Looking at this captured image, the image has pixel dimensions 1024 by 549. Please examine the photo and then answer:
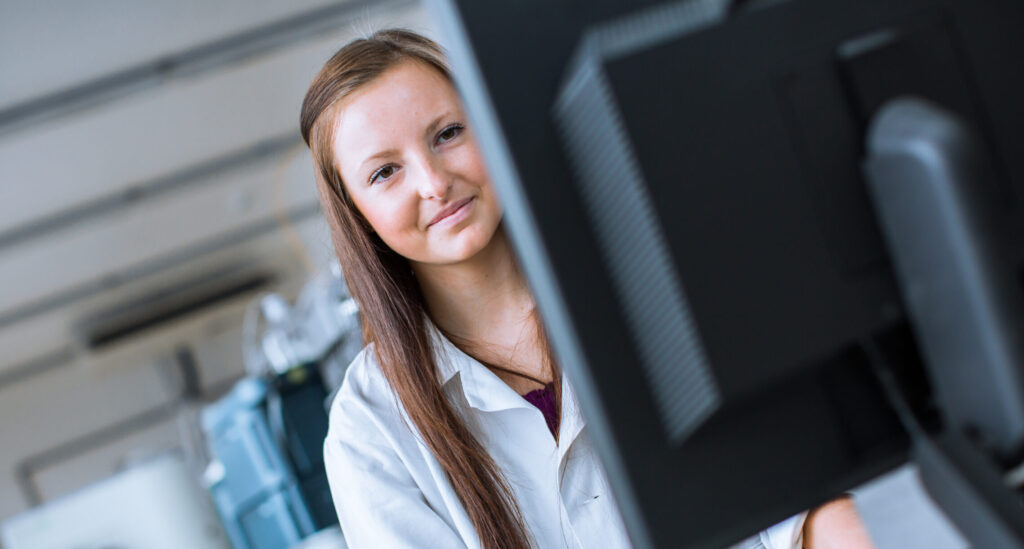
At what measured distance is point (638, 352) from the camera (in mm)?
465

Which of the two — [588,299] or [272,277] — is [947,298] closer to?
[588,299]

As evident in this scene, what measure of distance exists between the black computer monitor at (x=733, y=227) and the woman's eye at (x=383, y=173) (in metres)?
0.52

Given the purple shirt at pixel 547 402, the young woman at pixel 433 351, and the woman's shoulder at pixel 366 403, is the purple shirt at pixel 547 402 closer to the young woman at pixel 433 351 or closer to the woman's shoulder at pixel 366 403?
the young woman at pixel 433 351

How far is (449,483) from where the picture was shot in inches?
39.2

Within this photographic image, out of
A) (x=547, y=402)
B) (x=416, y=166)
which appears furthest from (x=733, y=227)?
(x=547, y=402)

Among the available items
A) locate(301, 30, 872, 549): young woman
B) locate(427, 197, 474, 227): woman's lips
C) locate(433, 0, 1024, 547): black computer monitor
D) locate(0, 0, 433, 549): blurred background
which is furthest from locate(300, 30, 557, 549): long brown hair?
locate(433, 0, 1024, 547): black computer monitor

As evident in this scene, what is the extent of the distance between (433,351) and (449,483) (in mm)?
158

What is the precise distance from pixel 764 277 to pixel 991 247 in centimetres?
10

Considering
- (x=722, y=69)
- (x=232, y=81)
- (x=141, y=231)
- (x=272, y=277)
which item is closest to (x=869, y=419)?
(x=722, y=69)

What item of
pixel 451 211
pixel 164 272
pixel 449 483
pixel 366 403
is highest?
pixel 164 272

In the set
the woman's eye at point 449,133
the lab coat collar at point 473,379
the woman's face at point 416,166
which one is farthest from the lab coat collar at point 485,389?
the woman's eye at point 449,133

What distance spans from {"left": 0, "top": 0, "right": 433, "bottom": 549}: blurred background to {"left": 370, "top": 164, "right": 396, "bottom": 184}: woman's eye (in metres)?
0.42

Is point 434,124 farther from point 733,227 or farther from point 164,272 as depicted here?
point 164,272

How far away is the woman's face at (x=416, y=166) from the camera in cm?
96
